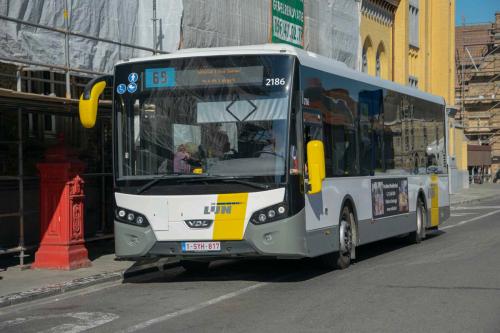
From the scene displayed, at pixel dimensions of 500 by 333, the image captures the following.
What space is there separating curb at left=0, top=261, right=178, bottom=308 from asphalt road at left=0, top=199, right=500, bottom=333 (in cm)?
16

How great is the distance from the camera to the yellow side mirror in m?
11.2

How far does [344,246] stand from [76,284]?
4.09 meters

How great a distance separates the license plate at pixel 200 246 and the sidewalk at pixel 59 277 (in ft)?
5.46

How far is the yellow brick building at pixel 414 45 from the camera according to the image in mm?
37312

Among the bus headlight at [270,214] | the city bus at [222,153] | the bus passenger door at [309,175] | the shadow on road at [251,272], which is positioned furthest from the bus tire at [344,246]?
the bus headlight at [270,214]

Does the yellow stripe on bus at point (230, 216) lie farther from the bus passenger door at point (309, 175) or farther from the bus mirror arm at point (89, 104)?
the bus mirror arm at point (89, 104)

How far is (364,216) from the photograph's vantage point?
47.1 feet

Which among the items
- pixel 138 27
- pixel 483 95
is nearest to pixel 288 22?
pixel 138 27

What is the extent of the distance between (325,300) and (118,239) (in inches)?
131

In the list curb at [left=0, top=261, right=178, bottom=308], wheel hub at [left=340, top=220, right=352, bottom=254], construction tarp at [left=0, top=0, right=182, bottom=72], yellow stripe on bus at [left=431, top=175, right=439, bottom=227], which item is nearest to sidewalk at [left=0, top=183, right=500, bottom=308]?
curb at [left=0, top=261, right=178, bottom=308]

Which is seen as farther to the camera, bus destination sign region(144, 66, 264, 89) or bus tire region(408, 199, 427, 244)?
bus tire region(408, 199, 427, 244)

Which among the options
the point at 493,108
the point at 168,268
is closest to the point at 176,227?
the point at 168,268

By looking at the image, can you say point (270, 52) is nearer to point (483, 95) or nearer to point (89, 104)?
point (89, 104)

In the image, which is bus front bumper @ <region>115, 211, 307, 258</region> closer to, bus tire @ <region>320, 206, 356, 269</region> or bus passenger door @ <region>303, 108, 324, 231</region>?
bus passenger door @ <region>303, 108, 324, 231</region>
